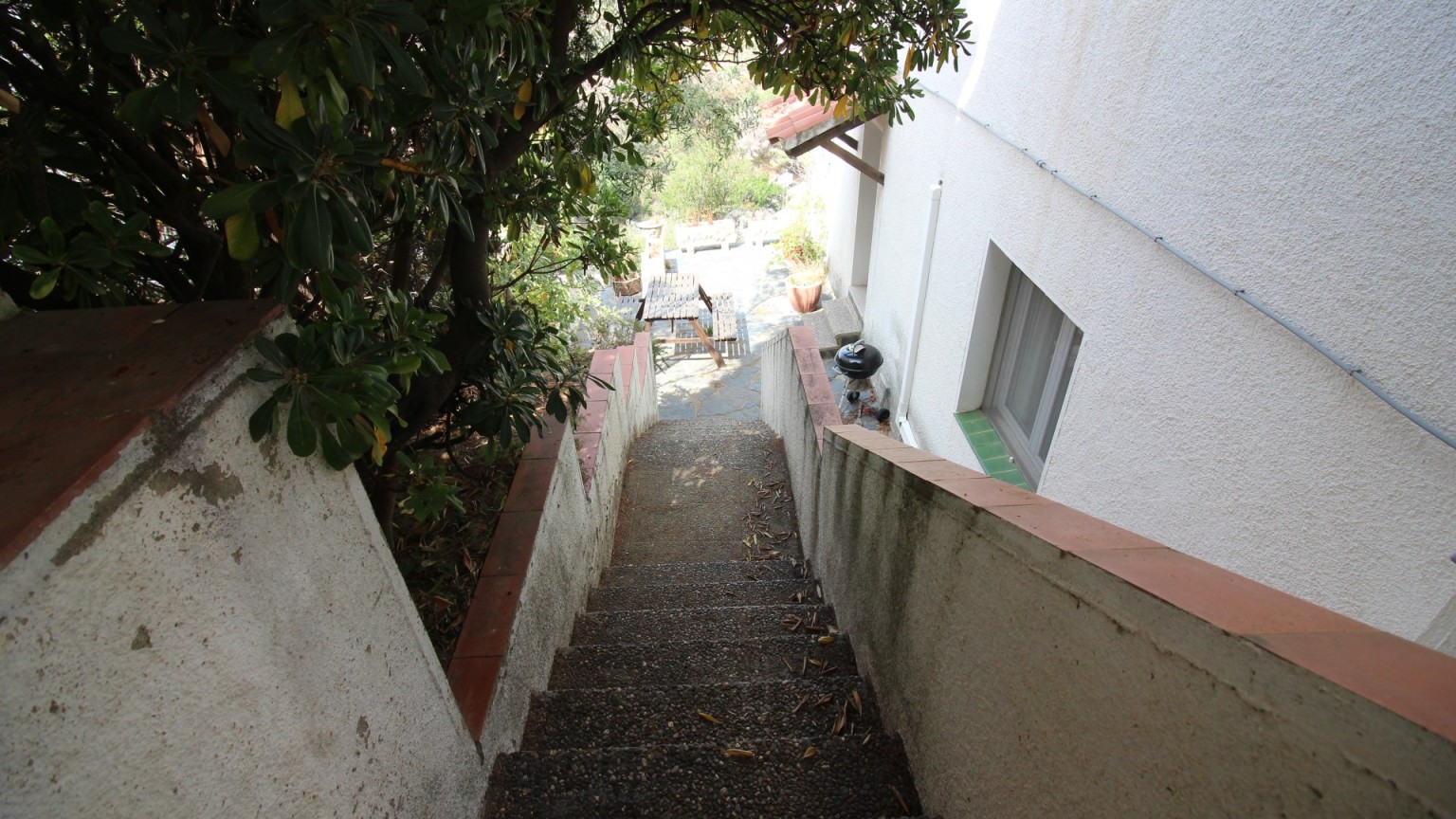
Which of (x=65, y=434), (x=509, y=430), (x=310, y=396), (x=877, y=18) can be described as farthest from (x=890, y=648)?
(x=877, y=18)

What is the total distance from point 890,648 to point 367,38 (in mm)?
2353

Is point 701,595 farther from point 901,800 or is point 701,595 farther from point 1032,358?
point 1032,358

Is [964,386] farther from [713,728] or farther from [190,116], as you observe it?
[190,116]

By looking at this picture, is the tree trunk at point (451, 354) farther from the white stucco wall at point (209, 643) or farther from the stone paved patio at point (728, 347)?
the stone paved patio at point (728, 347)

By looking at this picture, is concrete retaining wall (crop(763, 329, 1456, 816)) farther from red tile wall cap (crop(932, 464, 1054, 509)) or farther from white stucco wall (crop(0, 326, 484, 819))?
white stucco wall (crop(0, 326, 484, 819))

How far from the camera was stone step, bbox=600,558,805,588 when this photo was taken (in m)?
4.29

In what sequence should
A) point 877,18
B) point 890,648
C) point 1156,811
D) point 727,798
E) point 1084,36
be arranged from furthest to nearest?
point 1084,36 < point 877,18 < point 890,648 < point 727,798 < point 1156,811

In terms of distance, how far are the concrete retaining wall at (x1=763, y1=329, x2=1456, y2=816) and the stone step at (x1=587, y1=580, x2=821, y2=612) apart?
1613 millimetres

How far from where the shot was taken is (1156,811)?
110 centimetres

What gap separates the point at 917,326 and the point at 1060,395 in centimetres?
263

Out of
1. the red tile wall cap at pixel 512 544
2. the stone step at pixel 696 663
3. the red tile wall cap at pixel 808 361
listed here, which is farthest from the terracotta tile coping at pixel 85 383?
the red tile wall cap at pixel 808 361

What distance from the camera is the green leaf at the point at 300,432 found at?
1213 mm

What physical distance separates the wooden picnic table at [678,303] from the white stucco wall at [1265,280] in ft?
26.2

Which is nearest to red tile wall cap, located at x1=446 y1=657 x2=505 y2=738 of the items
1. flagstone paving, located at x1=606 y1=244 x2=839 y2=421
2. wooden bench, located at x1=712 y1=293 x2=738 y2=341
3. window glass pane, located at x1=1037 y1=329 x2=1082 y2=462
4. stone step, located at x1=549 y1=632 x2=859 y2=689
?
stone step, located at x1=549 y1=632 x2=859 y2=689
